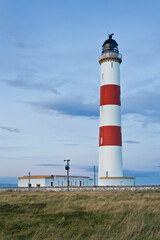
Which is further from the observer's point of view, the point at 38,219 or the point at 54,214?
the point at 54,214

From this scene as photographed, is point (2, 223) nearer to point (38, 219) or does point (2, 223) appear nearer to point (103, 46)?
point (38, 219)

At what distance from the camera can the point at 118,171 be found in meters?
37.5

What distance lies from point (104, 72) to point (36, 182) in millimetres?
28519

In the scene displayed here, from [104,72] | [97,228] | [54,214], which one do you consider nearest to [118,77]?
[104,72]

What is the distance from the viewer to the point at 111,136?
36.9 meters

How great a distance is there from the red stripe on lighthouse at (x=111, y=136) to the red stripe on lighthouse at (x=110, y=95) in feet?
11.7

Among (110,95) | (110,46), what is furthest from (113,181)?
(110,46)

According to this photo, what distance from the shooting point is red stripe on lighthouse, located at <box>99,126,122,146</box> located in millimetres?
36875

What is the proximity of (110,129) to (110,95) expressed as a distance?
4.71 m

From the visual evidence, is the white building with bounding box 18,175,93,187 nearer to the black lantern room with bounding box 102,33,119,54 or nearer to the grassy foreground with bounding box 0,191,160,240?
the black lantern room with bounding box 102,33,119,54

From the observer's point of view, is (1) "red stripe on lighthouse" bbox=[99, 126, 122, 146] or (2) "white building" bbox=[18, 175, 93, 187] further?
(2) "white building" bbox=[18, 175, 93, 187]

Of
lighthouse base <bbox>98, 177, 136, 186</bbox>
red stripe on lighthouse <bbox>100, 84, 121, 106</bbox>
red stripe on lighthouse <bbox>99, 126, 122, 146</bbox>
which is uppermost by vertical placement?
red stripe on lighthouse <bbox>100, 84, 121, 106</bbox>

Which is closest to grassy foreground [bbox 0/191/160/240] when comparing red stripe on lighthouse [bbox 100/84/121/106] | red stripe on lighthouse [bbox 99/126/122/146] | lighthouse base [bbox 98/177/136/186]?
red stripe on lighthouse [bbox 99/126/122/146]

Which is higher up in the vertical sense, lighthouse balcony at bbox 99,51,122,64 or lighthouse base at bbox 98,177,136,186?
lighthouse balcony at bbox 99,51,122,64
